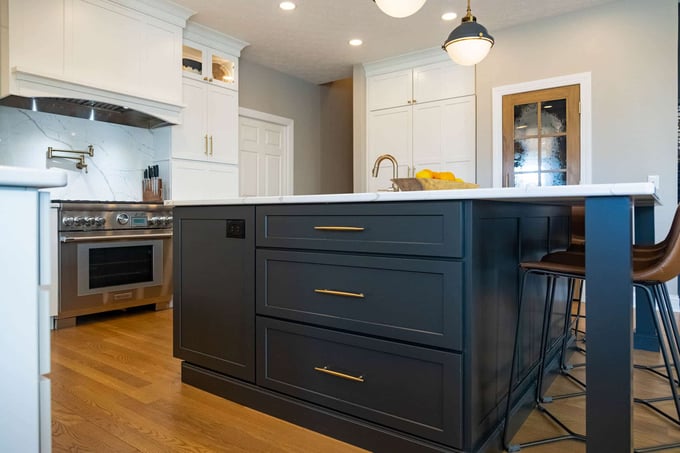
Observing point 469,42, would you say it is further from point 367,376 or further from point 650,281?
point 367,376

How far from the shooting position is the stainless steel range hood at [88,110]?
10.9 feet

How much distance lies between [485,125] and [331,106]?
2.59 m

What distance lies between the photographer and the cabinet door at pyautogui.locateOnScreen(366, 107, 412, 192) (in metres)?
5.07

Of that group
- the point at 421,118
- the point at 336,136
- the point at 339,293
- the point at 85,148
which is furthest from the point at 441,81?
the point at 339,293

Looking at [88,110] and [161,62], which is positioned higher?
[161,62]

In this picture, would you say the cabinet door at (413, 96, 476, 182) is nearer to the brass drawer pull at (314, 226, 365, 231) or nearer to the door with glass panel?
the door with glass panel

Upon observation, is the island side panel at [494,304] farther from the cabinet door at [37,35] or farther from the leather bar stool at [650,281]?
the cabinet door at [37,35]

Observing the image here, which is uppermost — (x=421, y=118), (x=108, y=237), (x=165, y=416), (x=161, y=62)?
(x=161, y=62)

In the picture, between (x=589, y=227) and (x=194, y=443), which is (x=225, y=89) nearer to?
(x=194, y=443)

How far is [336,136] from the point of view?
20.8 feet

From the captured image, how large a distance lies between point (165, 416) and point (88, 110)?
2968 mm

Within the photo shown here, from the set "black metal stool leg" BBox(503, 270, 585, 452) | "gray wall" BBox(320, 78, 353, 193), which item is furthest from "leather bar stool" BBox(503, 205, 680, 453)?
"gray wall" BBox(320, 78, 353, 193)

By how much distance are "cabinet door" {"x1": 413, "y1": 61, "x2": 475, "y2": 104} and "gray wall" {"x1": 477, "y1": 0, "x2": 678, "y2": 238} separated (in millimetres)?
578

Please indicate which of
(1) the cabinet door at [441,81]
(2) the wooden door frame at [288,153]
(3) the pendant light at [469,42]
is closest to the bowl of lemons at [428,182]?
(3) the pendant light at [469,42]
